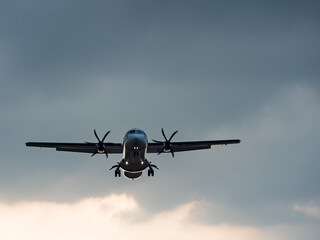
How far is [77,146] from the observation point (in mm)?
47188

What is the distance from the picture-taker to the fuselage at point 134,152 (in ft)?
127

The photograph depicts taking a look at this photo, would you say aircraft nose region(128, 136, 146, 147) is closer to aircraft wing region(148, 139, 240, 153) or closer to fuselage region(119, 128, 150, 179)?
fuselage region(119, 128, 150, 179)

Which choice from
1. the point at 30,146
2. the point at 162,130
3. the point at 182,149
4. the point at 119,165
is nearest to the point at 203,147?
the point at 182,149

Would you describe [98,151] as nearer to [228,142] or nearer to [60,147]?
[60,147]

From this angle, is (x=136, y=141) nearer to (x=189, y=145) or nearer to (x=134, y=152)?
(x=134, y=152)

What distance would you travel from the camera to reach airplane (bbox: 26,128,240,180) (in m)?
39.1

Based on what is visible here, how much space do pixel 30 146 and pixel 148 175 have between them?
1481cm

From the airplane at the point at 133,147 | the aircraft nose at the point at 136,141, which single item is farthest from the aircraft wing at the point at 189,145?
the aircraft nose at the point at 136,141

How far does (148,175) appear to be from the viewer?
4575 centimetres

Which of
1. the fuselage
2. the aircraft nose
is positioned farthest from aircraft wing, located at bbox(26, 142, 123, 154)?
the aircraft nose

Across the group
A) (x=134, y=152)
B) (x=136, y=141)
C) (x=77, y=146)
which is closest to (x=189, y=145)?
(x=134, y=152)

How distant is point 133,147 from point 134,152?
0.84m

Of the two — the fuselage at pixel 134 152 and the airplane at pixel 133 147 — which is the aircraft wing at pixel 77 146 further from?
the fuselage at pixel 134 152

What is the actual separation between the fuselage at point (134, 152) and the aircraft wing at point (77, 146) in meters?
4.43
